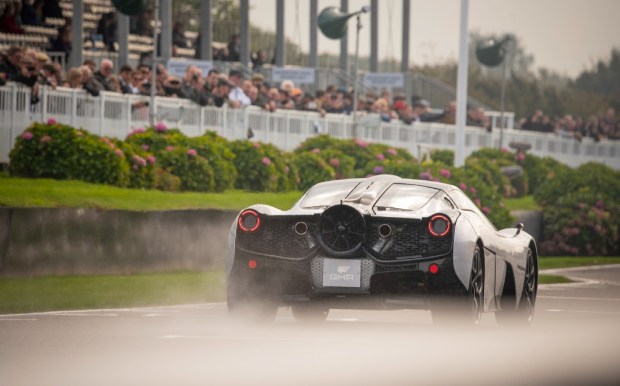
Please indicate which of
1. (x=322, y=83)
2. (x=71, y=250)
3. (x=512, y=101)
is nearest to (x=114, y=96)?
(x=71, y=250)

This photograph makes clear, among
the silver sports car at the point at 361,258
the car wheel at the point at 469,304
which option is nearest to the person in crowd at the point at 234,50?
the silver sports car at the point at 361,258

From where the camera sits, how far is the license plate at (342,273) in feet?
45.2

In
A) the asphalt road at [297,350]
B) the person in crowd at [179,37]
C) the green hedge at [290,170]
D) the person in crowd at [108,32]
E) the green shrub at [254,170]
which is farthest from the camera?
the person in crowd at [179,37]

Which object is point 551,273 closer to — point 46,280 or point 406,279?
point 46,280

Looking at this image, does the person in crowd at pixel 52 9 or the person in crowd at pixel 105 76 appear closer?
the person in crowd at pixel 105 76

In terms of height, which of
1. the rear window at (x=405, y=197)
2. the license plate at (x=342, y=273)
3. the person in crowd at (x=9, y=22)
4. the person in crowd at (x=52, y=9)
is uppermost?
the person in crowd at (x=52, y=9)

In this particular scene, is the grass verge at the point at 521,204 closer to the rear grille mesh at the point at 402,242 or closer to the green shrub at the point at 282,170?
the green shrub at the point at 282,170

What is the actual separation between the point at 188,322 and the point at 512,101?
8126 centimetres

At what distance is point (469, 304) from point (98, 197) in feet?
31.5

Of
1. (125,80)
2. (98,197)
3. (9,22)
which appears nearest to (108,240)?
(98,197)

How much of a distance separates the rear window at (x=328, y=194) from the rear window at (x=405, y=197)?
0.35 metres

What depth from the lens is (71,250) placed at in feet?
69.1

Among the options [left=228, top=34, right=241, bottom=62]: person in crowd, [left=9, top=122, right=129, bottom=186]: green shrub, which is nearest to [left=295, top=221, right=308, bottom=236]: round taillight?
[left=9, top=122, right=129, bottom=186]: green shrub

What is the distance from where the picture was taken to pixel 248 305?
14344mm
